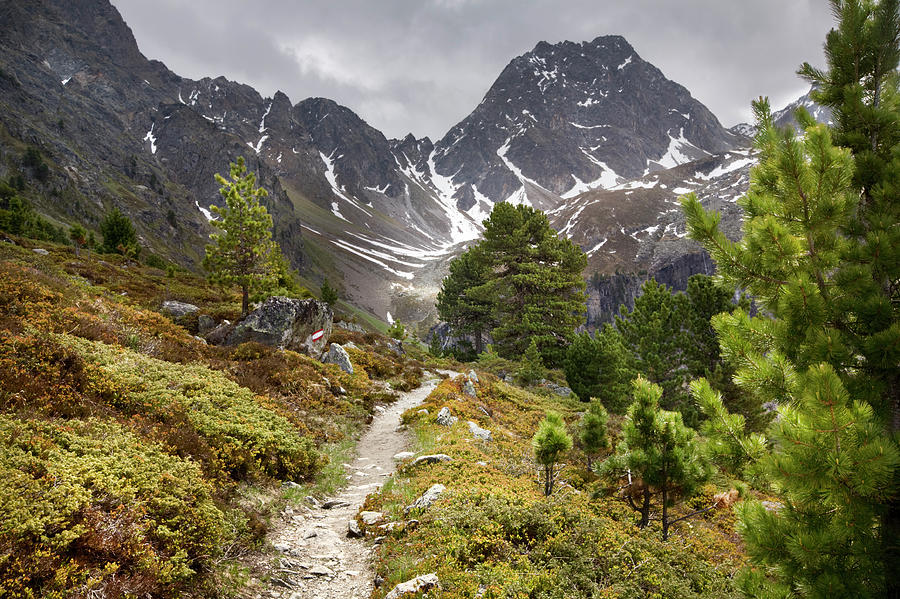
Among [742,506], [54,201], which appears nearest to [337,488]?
[742,506]

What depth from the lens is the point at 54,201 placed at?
9494 cm

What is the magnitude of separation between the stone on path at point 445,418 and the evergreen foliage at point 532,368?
12.8 meters

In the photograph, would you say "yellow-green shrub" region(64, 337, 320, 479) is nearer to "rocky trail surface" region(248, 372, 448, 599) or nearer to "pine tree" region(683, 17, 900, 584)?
"rocky trail surface" region(248, 372, 448, 599)

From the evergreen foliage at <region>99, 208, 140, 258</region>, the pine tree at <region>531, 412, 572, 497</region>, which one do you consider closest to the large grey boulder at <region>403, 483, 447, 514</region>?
the pine tree at <region>531, 412, 572, 497</region>

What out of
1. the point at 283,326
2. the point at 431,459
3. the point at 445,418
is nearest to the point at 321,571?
the point at 431,459

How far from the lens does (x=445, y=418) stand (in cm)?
1525

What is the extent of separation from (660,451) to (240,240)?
793 inches

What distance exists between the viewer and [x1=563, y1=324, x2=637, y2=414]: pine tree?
24.1 metres

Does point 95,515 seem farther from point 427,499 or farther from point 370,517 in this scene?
point 427,499

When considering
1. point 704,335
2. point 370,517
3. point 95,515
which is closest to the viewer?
point 95,515

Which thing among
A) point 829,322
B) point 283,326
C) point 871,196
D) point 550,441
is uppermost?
point 871,196

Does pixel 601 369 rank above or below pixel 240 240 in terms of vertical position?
below

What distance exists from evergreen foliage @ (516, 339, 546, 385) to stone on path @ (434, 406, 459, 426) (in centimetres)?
1280

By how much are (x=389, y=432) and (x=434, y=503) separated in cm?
747
